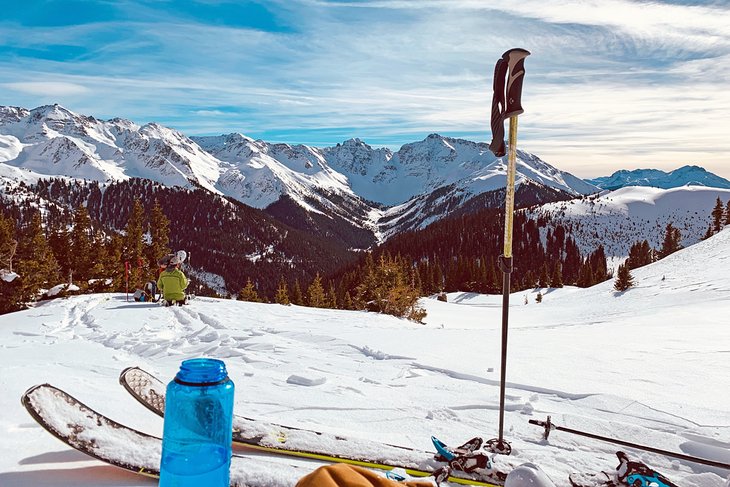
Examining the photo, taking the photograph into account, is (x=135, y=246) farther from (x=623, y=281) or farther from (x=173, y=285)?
(x=623, y=281)

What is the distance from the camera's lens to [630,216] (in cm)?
14588

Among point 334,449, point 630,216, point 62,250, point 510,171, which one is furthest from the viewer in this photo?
point 630,216

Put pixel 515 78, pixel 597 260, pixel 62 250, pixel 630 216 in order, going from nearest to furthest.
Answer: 1. pixel 515 78
2. pixel 62 250
3. pixel 597 260
4. pixel 630 216

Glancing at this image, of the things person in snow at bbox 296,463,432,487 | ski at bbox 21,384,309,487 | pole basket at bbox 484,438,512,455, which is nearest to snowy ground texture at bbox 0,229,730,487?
ski at bbox 21,384,309,487

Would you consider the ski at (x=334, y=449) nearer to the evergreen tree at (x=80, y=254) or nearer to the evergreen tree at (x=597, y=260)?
the evergreen tree at (x=80, y=254)

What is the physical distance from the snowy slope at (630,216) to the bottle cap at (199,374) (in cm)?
13737

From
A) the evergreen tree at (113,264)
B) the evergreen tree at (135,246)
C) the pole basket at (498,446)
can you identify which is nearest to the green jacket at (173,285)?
the pole basket at (498,446)

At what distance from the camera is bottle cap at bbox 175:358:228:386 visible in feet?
6.13

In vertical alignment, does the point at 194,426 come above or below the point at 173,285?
above

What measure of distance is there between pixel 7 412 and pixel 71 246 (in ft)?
140

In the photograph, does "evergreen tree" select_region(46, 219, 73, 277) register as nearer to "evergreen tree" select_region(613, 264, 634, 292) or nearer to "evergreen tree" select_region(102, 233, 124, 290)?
"evergreen tree" select_region(102, 233, 124, 290)

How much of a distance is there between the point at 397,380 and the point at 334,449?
3456 millimetres

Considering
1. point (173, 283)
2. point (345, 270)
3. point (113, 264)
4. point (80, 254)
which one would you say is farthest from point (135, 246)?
point (345, 270)

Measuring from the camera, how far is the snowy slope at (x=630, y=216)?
13200 cm
